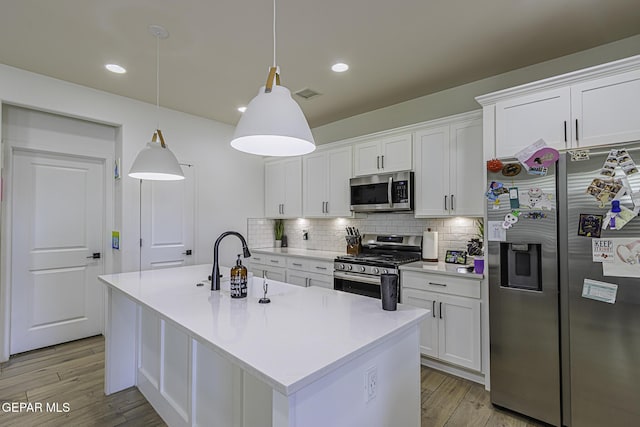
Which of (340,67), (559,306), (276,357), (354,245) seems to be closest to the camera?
(276,357)

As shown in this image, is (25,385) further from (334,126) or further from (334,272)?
(334,126)

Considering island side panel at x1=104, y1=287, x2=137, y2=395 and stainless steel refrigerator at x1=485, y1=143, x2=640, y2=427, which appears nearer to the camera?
stainless steel refrigerator at x1=485, y1=143, x2=640, y2=427

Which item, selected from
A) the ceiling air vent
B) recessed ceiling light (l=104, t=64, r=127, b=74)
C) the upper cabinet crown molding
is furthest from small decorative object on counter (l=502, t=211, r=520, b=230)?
recessed ceiling light (l=104, t=64, r=127, b=74)

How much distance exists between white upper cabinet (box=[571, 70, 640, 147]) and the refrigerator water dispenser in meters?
0.76

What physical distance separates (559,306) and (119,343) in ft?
10.3

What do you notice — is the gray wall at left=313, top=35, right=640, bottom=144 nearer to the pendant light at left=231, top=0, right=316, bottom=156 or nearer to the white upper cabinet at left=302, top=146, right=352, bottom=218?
the white upper cabinet at left=302, top=146, right=352, bottom=218

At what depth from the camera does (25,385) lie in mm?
2633

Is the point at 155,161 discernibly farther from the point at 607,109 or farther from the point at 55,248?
the point at 607,109

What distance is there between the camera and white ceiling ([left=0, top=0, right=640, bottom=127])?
2090 mm

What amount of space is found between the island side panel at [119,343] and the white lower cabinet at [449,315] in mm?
2344

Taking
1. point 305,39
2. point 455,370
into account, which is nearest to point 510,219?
point 455,370

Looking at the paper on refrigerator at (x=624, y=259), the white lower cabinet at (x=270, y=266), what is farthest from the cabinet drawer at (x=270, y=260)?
the paper on refrigerator at (x=624, y=259)

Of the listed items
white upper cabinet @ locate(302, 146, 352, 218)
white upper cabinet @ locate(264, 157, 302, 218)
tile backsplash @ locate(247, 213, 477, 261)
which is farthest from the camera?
white upper cabinet @ locate(264, 157, 302, 218)

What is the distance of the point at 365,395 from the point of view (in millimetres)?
1265
